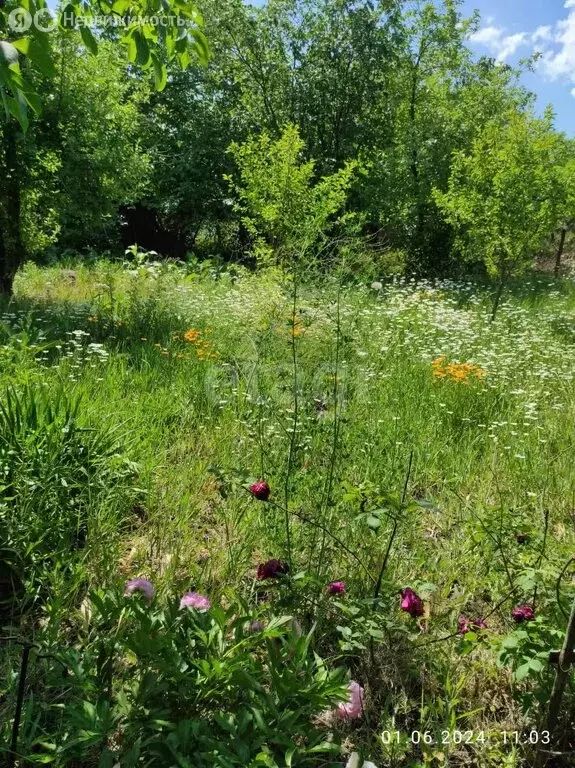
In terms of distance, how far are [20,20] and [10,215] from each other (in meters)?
5.60

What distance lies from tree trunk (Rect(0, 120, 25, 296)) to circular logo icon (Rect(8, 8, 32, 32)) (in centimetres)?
511

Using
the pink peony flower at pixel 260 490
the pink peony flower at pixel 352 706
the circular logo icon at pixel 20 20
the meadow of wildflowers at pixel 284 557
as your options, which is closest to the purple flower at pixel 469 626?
the meadow of wildflowers at pixel 284 557

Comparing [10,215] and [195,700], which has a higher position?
[10,215]

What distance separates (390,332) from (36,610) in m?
4.33

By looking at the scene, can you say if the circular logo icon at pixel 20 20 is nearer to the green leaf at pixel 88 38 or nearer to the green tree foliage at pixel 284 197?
the green leaf at pixel 88 38

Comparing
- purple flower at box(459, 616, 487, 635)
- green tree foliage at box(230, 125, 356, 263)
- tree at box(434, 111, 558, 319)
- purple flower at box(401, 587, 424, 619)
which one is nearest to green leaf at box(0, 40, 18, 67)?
green tree foliage at box(230, 125, 356, 263)

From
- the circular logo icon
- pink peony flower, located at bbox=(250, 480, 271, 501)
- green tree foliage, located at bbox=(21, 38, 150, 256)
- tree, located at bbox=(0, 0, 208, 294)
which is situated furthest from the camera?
green tree foliage, located at bbox=(21, 38, 150, 256)

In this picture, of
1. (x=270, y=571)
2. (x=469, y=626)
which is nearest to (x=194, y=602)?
(x=270, y=571)

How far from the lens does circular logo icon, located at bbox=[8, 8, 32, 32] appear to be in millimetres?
1304

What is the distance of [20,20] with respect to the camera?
1.46m

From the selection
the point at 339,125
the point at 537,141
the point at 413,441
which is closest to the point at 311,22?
the point at 339,125

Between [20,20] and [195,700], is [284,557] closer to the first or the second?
[195,700]

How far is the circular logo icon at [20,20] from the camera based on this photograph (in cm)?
130

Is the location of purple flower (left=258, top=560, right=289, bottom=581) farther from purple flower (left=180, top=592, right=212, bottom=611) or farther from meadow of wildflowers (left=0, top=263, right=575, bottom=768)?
purple flower (left=180, top=592, right=212, bottom=611)
